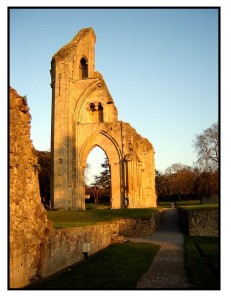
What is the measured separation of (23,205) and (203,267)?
4.47 m

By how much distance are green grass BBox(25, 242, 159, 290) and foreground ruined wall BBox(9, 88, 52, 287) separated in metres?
0.47

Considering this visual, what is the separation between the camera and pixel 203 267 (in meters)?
8.24

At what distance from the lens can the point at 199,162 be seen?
30609 mm

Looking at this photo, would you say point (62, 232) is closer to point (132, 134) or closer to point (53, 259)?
point (53, 259)

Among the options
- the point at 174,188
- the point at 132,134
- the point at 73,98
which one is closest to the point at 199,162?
the point at 132,134

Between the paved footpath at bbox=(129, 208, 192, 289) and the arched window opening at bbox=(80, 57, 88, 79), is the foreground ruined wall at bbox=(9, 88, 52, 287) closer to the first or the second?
the paved footpath at bbox=(129, 208, 192, 289)

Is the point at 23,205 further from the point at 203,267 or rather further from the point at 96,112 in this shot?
the point at 96,112

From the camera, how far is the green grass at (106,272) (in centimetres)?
664

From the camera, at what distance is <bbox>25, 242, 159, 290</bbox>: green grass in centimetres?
664

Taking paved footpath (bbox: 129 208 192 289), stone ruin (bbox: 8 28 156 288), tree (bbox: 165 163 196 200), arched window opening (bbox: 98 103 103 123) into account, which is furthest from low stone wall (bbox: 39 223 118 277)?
tree (bbox: 165 163 196 200)

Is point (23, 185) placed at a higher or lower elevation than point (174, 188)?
higher

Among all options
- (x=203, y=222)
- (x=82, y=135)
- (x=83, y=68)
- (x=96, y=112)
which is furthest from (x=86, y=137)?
(x=203, y=222)

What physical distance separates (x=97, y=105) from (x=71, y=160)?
5586 millimetres

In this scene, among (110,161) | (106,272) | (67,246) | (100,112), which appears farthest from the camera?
(100,112)
